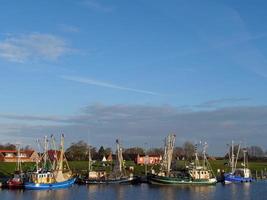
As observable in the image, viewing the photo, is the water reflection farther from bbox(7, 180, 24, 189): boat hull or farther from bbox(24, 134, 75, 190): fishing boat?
bbox(7, 180, 24, 189): boat hull

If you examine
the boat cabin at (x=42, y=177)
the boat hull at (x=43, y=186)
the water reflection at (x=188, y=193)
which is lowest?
the water reflection at (x=188, y=193)

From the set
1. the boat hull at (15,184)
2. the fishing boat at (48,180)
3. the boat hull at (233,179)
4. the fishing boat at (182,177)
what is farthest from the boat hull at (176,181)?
the boat hull at (15,184)

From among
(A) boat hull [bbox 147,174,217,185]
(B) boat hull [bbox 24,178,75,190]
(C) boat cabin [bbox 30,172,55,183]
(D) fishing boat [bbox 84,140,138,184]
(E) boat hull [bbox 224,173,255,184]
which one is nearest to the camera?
(B) boat hull [bbox 24,178,75,190]

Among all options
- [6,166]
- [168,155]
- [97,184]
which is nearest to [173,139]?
[168,155]

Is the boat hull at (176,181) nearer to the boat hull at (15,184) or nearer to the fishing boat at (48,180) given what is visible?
the fishing boat at (48,180)

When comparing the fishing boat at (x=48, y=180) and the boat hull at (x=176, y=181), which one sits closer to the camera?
the fishing boat at (x=48, y=180)

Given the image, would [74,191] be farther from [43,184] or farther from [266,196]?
[266,196]

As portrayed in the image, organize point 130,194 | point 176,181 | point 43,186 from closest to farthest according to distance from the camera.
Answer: point 130,194, point 43,186, point 176,181

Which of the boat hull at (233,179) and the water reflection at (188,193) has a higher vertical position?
the boat hull at (233,179)

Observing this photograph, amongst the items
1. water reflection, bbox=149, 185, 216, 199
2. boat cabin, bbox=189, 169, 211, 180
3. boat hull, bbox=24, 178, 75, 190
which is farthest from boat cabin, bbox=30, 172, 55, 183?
boat cabin, bbox=189, 169, 211, 180

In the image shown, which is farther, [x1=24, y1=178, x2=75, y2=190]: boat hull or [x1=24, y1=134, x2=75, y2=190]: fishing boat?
[x1=24, y1=134, x2=75, y2=190]: fishing boat

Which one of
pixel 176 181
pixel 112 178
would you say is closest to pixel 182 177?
pixel 176 181

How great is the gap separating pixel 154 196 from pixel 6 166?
73.4 metres

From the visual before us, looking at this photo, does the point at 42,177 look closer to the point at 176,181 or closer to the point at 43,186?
the point at 43,186
